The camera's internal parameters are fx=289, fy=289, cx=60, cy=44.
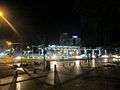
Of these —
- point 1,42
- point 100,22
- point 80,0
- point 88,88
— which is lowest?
point 88,88

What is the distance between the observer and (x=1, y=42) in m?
80.5

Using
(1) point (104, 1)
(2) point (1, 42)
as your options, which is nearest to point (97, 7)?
(1) point (104, 1)

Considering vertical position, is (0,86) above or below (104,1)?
below

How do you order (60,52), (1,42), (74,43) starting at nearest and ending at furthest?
(1,42) → (60,52) → (74,43)

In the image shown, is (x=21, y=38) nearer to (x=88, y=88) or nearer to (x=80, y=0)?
(x=88, y=88)

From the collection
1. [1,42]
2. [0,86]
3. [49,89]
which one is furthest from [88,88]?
[1,42]

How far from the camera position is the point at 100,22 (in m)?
10.0

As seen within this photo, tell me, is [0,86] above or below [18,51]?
below

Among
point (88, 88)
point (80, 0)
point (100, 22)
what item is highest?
point (80, 0)

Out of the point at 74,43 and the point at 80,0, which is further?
the point at 74,43

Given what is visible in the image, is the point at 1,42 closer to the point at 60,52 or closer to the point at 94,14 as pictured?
the point at 60,52

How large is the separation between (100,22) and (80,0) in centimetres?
104

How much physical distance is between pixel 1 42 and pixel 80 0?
72686 mm

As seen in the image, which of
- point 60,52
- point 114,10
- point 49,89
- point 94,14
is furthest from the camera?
point 60,52
